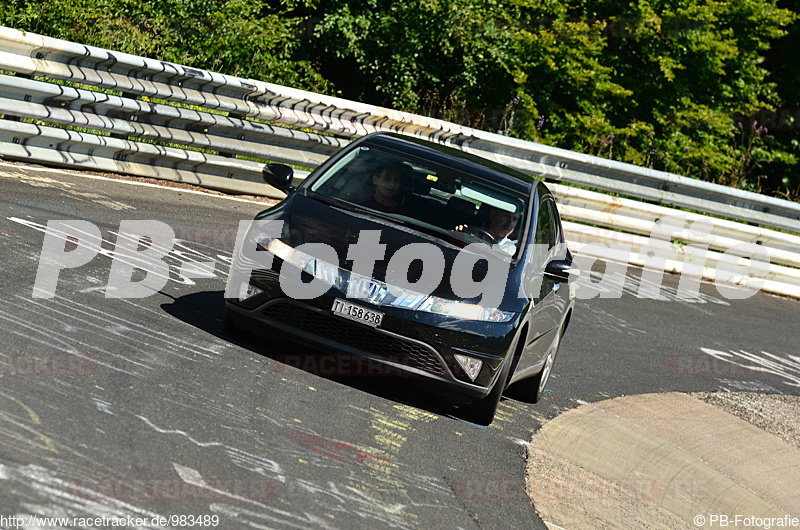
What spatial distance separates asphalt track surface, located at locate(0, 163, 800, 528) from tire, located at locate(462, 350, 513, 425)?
78 mm

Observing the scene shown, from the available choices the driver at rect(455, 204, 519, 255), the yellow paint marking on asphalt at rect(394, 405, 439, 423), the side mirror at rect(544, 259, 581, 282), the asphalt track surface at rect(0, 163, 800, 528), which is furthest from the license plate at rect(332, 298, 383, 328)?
the side mirror at rect(544, 259, 581, 282)

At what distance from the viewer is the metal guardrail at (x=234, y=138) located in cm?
1138

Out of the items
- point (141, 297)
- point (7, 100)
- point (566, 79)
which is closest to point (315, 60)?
point (566, 79)

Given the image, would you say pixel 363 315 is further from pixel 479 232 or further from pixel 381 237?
pixel 479 232

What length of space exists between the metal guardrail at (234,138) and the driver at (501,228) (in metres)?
5.23

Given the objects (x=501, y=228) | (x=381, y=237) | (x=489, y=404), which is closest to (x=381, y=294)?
(x=381, y=237)

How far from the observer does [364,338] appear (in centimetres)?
679

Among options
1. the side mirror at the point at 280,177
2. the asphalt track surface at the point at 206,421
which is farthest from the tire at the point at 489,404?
the side mirror at the point at 280,177

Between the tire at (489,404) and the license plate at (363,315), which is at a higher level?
the license plate at (363,315)

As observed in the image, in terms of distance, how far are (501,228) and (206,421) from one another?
296 centimetres

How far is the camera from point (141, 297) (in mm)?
7883

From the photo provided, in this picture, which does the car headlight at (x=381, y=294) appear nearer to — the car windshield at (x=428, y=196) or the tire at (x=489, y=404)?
the tire at (x=489, y=404)

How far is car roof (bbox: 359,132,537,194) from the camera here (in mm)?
8352

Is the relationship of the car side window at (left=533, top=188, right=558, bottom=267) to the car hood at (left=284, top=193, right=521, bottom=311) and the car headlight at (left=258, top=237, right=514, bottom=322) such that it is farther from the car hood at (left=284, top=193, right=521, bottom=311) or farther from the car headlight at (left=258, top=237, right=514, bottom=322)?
the car headlight at (left=258, top=237, right=514, bottom=322)
